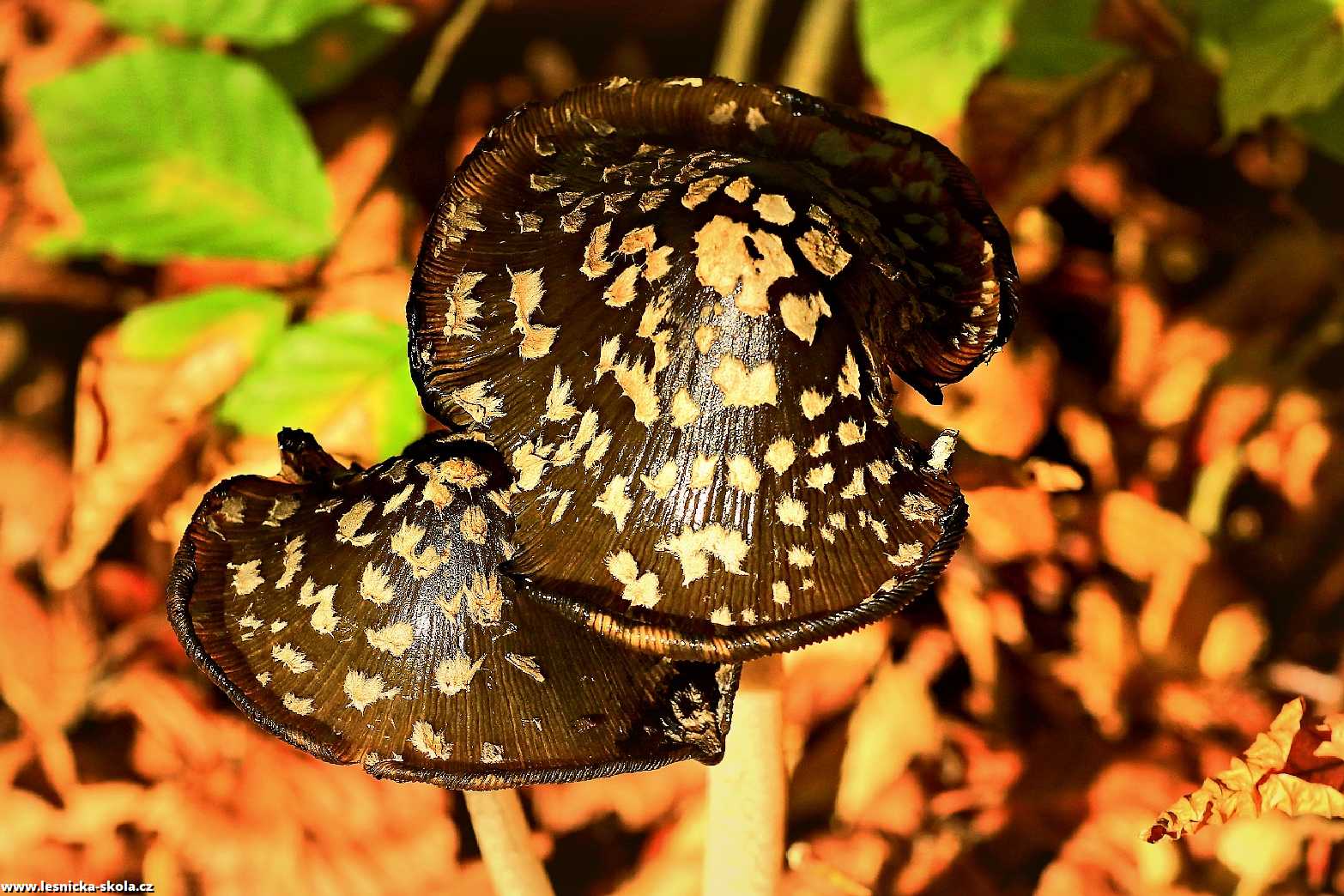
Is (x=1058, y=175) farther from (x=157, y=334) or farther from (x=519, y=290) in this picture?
(x=157, y=334)

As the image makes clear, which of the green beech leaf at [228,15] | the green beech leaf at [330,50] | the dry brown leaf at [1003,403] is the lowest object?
the dry brown leaf at [1003,403]

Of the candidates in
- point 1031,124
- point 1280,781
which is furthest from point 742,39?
point 1280,781

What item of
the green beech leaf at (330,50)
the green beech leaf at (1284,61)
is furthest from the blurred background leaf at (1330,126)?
the green beech leaf at (330,50)

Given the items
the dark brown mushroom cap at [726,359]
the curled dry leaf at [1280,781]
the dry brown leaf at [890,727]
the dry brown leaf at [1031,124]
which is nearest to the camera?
the dark brown mushroom cap at [726,359]

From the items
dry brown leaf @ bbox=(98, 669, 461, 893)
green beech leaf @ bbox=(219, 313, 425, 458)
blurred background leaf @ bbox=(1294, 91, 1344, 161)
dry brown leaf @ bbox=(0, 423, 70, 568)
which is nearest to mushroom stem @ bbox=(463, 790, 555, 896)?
dry brown leaf @ bbox=(98, 669, 461, 893)

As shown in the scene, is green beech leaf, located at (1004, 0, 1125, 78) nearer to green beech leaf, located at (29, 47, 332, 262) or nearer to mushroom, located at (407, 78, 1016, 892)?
mushroom, located at (407, 78, 1016, 892)

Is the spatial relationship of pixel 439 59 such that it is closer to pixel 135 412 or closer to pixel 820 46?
pixel 820 46

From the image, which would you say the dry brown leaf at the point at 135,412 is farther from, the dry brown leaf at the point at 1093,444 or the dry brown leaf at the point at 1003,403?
the dry brown leaf at the point at 1093,444
